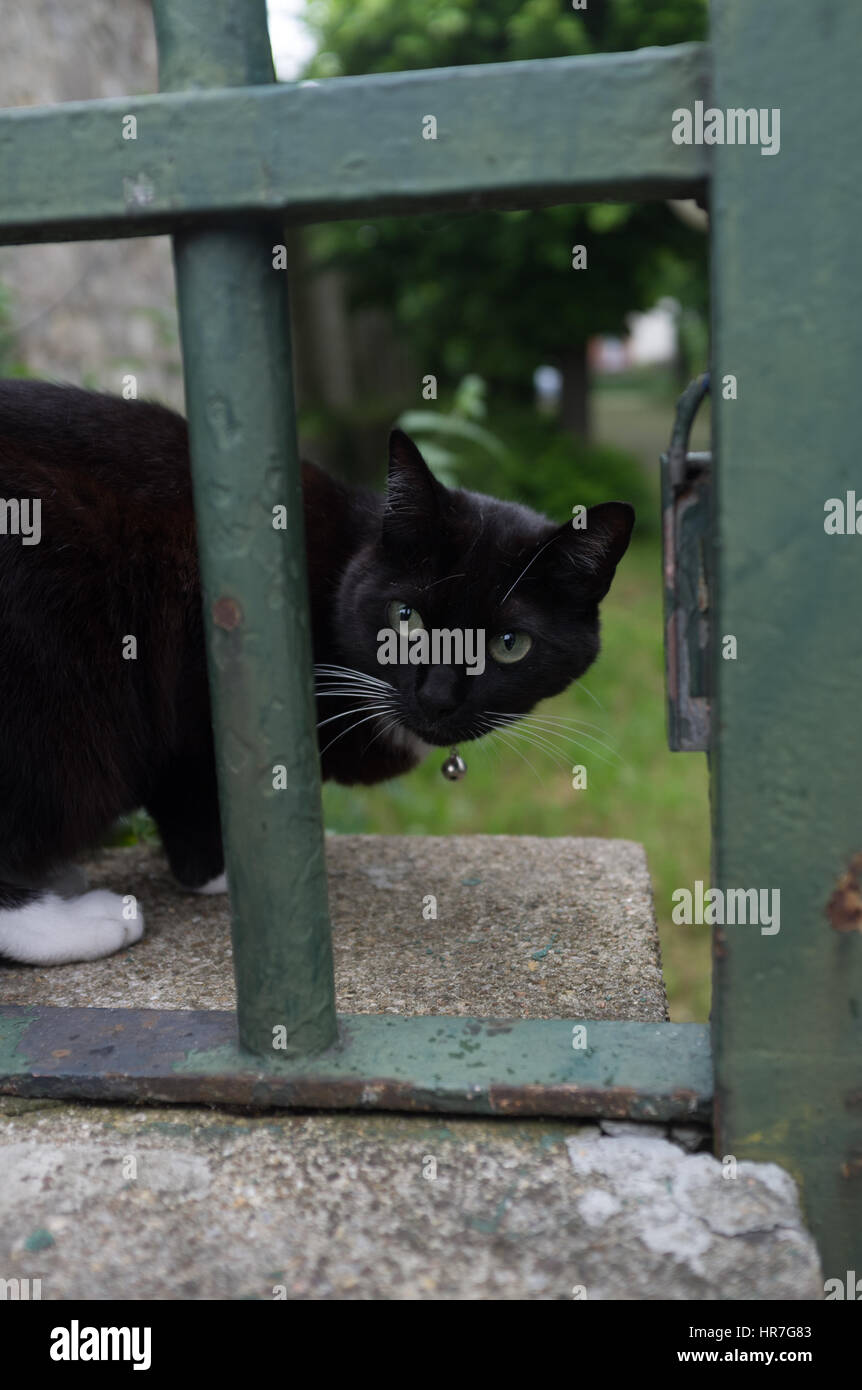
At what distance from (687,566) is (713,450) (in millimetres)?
109

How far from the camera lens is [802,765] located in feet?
3.01

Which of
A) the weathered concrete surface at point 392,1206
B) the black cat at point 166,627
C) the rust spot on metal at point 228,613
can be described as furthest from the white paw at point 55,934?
the rust spot on metal at point 228,613

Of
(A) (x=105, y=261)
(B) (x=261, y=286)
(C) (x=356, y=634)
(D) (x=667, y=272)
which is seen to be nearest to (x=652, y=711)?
(A) (x=105, y=261)

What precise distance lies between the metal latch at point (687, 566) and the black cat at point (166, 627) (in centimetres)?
56

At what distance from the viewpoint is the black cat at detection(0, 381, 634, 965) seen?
141 cm

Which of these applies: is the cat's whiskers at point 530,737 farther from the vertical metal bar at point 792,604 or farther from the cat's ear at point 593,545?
the vertical metal bar at point 792,604

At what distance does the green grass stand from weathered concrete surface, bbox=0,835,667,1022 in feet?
4.15

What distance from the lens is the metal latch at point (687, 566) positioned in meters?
0.96

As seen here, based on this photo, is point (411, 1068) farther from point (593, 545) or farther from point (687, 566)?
point (593, 545)

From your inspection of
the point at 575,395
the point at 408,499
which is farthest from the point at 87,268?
the point at 575,395

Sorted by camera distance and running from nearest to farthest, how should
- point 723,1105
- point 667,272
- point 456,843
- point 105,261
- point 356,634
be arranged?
point 723,1105, point 356,634, point 456,843, point 105,261, point 667,272

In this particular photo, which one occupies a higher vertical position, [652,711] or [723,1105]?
[652,711]
